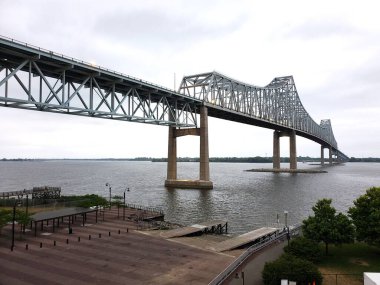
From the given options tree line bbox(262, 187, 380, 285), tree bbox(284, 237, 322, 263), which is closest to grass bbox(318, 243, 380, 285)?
tree bbox(284, 237, 322, 263)

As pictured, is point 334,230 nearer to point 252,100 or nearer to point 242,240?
point 242,240

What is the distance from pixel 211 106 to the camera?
92.3 m

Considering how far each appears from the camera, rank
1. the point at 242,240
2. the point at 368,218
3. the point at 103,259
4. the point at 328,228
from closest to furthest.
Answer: the point at 103,259 → the point at 368,218 → the point at 328,228 → the point at 242,240

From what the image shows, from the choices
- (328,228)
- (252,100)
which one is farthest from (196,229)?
(252,100)

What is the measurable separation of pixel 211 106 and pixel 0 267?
74.0 meters

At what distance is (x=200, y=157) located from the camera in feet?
280

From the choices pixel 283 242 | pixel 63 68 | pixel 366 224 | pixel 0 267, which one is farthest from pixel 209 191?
pixel 0 267

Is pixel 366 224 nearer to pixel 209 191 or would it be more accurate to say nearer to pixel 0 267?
pixel 0 267

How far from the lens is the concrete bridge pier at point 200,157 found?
84.6 m

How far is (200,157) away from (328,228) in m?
59.0

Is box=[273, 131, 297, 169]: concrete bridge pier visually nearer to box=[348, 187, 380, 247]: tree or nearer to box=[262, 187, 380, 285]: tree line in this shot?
box=[262, 187, 380, 285]: tree line

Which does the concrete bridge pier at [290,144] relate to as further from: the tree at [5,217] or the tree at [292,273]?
the tree at [292,273]

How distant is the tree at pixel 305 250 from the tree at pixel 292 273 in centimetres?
455

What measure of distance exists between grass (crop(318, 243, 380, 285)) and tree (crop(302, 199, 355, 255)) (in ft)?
4.22
